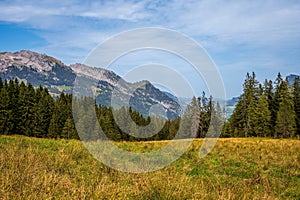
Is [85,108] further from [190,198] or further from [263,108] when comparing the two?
[190,198]

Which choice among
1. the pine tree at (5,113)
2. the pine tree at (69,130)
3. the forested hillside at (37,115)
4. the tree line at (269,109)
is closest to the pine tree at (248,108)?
the tree line at (269,109)

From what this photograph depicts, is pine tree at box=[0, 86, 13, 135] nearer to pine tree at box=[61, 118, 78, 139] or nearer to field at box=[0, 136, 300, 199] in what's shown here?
pine tree at box=[61, 118, 78, 139]

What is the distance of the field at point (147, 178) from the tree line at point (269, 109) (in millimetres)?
55286

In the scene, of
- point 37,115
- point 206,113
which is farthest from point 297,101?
point 37,115

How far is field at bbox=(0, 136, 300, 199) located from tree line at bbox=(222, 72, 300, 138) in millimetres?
55286

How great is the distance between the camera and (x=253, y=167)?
12562 mm

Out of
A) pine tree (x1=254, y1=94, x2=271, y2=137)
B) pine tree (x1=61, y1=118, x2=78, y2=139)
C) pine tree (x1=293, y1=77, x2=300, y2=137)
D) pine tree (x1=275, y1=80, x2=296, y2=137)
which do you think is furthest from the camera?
pine tree (x1=61, y1=118, x2=78, y2=139)

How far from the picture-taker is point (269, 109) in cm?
7294

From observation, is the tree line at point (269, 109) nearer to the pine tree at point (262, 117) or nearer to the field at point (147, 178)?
the pine tree at point (262, 117)

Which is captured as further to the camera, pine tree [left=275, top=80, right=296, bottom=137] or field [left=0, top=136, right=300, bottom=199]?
pine tree [left=275, top=80, right=296, bottom=137]

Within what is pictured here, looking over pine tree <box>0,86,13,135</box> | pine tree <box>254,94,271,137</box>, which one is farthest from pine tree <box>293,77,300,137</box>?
pine tree <box>0,86,13,135</box>

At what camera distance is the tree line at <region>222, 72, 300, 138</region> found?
6538cm

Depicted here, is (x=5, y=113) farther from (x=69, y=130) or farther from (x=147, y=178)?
(x=147, y=178)

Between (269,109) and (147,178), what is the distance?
2828 inches
